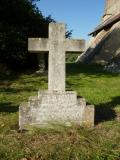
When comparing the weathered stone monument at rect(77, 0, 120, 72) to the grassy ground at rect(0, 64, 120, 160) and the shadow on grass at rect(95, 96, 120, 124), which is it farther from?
the grassy ground at rect(0, 64, 120, 160)

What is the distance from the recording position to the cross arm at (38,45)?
9094mm

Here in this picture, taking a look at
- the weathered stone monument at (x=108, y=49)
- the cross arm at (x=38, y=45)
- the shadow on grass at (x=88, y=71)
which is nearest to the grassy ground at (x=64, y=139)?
the cross arm at (x=38, y=45)

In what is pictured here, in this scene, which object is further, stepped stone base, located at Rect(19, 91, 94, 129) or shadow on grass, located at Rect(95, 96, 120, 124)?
shadow on grass, located at Rect(95, 96, 120, 124)

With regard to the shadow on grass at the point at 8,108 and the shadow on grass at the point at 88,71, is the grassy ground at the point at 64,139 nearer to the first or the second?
the shadow on grass at the point at 8,108

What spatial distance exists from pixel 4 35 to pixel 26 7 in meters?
2.92

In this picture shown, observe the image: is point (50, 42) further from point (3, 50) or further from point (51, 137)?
point (3, 50)

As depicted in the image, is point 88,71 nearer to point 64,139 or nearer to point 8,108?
point 8,108

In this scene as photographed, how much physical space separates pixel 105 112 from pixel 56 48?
6.79ft

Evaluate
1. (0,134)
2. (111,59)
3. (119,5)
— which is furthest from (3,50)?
(119,5)

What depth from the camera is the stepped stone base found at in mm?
8742

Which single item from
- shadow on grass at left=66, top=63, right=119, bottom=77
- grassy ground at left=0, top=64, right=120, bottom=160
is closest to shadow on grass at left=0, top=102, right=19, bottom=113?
grassy ground at left=0, top=64, right=120, bottom=160

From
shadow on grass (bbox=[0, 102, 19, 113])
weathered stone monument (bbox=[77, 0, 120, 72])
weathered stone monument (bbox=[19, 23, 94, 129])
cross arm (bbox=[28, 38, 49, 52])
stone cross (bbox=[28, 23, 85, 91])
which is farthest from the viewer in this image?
weathered stone monument (bbox=[77, 0, 120, 72])

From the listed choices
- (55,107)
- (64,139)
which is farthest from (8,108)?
(64,139)

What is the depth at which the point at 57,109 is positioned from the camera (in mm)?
8797
